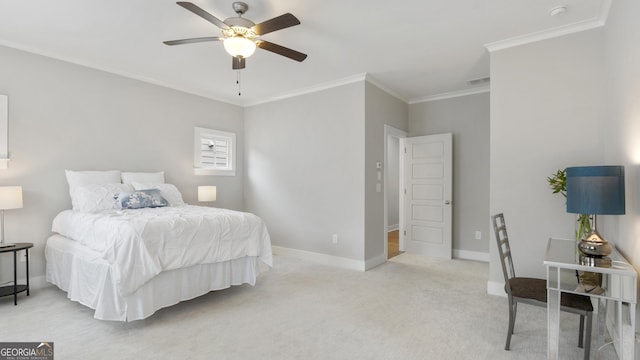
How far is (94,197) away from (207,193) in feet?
5.36

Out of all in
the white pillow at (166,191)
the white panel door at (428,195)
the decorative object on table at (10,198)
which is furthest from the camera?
the white panel door at (428,195)

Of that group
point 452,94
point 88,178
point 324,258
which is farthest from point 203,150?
point 452,94

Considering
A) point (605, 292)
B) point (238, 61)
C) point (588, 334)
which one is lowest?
point (588, 334)

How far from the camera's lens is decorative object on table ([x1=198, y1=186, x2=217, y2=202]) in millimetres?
5020

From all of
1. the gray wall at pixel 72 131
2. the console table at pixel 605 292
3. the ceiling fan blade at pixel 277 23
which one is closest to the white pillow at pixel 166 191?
the gray wall at pixel 72 131

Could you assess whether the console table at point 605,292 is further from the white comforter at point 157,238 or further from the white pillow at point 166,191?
the white pillow at point 166,191

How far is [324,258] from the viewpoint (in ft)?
16.1

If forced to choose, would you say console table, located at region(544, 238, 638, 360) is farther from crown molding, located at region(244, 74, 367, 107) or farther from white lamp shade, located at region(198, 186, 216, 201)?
white lamp shade, located at region(198, 186, 216, 201)

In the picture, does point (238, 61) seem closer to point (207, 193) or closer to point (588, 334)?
point (207, 193)

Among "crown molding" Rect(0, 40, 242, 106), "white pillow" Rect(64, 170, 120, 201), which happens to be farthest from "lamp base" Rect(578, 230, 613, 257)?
"crown molding" Rect(0, 40, 242, 106)

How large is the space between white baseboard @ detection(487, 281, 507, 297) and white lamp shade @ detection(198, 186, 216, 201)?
4.02m

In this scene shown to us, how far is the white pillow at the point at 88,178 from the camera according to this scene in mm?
3795

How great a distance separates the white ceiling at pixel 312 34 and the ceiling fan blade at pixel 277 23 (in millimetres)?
244

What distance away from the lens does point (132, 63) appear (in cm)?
408
